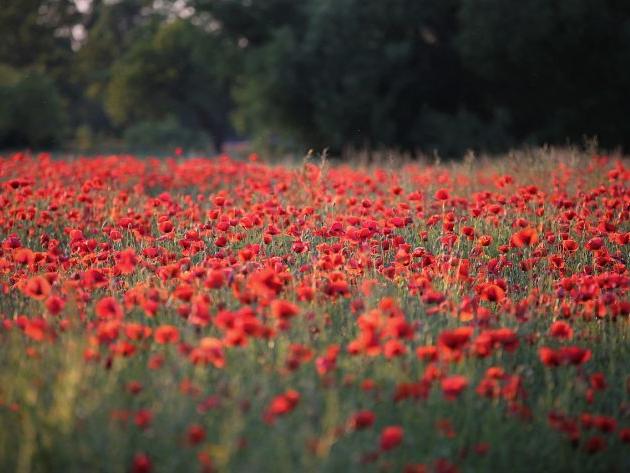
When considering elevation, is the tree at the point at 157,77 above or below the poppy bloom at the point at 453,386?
above

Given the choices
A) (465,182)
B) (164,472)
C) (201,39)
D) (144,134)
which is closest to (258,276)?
(164,472)

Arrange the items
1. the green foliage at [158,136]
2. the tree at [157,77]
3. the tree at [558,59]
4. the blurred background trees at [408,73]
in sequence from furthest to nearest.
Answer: the green foliage at [158,136] < the tree at [157,77] < the blurred background trees at [408,73] < the tree at [558,59]

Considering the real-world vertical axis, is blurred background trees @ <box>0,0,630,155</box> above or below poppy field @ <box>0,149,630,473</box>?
above

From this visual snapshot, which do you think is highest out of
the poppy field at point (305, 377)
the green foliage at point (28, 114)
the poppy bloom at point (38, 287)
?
the green foliage at point (28, 114)

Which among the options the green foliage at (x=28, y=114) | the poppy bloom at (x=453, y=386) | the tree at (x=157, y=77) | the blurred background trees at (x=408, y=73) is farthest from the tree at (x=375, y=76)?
the poppy bloom at (x=453, y=386)

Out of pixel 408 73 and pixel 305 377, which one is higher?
pixel 408 73

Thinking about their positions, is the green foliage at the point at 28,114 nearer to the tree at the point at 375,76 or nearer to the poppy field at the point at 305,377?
the tree at the point at 375,76

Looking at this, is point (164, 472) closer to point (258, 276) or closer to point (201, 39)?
point (258, 276)

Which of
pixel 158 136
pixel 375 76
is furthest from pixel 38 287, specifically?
pixel 158 136

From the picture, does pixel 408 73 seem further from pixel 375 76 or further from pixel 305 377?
pixel 305 377

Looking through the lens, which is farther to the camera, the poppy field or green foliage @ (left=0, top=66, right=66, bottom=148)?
green foliage @ (left=0, top=66, right=66, bottom=148)

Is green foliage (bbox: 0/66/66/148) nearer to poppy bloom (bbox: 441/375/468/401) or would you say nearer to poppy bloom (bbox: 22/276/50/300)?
poppy bloom (bbox: 22/276/50/300)

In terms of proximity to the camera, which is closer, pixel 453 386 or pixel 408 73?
pixel 453 386

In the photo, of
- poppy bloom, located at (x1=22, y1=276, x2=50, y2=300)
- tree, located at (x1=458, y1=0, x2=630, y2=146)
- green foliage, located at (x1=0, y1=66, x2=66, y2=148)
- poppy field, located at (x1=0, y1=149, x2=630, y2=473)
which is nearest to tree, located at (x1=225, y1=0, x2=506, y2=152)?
tree, located at (x1=458, y1=0, x2=630, y2=146)
